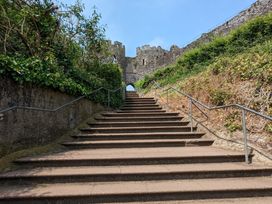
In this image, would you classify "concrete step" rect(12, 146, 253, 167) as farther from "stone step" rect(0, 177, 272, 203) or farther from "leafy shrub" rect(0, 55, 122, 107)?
"leafy shrub" rect(0, 55, 122, 107)

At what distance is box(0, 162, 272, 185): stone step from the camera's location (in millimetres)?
3961

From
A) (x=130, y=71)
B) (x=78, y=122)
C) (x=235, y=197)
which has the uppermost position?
(x=130, y=71)

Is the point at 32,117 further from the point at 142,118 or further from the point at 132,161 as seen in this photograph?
the point at 142,118

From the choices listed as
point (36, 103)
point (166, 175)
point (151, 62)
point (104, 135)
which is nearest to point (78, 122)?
point (104, 135)

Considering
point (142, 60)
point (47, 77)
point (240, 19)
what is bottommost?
point (47, 77)

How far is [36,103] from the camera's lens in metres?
5.27

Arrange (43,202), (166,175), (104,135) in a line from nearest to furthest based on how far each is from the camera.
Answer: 1. (43,202)
2. (166,175)
3. (104,135)

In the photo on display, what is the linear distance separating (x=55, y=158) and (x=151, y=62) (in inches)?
946

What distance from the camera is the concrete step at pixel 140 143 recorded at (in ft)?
19.0

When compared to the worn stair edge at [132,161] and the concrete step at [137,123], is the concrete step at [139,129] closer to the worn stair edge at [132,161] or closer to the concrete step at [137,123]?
the concrete step at [137,123]

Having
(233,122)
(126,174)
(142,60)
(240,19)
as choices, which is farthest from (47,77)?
(142,60)

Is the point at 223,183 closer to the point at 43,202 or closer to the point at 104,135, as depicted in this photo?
the point at 43,202

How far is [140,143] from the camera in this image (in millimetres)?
5863

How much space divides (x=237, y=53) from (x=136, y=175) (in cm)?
772
